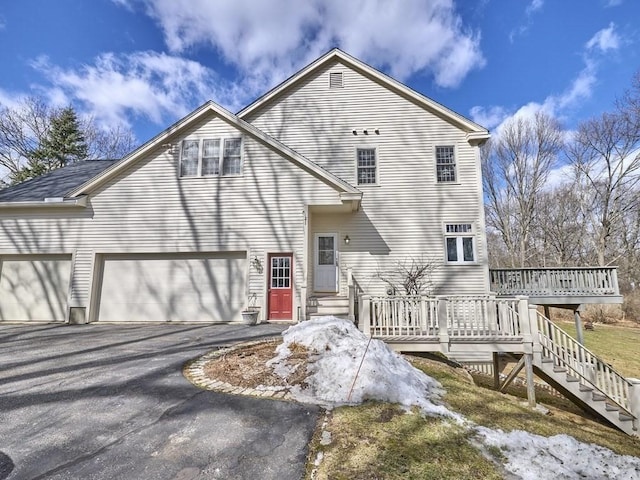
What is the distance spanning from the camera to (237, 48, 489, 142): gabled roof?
38.1 feet

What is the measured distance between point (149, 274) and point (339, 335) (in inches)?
304

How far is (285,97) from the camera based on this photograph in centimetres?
1257

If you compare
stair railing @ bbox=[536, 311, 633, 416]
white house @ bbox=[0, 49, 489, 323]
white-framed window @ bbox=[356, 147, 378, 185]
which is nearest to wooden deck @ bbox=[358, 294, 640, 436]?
stair railing @ bbox=[536, 311, 633, 416]

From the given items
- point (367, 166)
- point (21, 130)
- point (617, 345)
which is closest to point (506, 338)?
point (367, 166)

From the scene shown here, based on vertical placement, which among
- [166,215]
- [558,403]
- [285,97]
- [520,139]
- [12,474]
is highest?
[520,139]

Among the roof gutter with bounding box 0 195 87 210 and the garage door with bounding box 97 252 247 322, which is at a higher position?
the roof gutter with bounding box 0 195 87 210

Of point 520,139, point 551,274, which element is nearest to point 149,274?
point 551,274

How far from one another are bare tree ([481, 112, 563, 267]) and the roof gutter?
3106 centimetres

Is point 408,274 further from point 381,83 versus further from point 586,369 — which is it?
point 381,83

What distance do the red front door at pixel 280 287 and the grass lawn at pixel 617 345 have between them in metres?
12.7

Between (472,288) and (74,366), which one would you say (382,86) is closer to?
(472,288)

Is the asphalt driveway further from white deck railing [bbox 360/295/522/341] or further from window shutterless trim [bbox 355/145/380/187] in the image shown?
window shutterless trim [bbox 355/145/380/187]

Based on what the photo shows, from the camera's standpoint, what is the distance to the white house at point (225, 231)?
33.9ft

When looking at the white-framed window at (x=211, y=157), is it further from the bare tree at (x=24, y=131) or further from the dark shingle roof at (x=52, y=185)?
the bare tree at (x=24, y=131)
